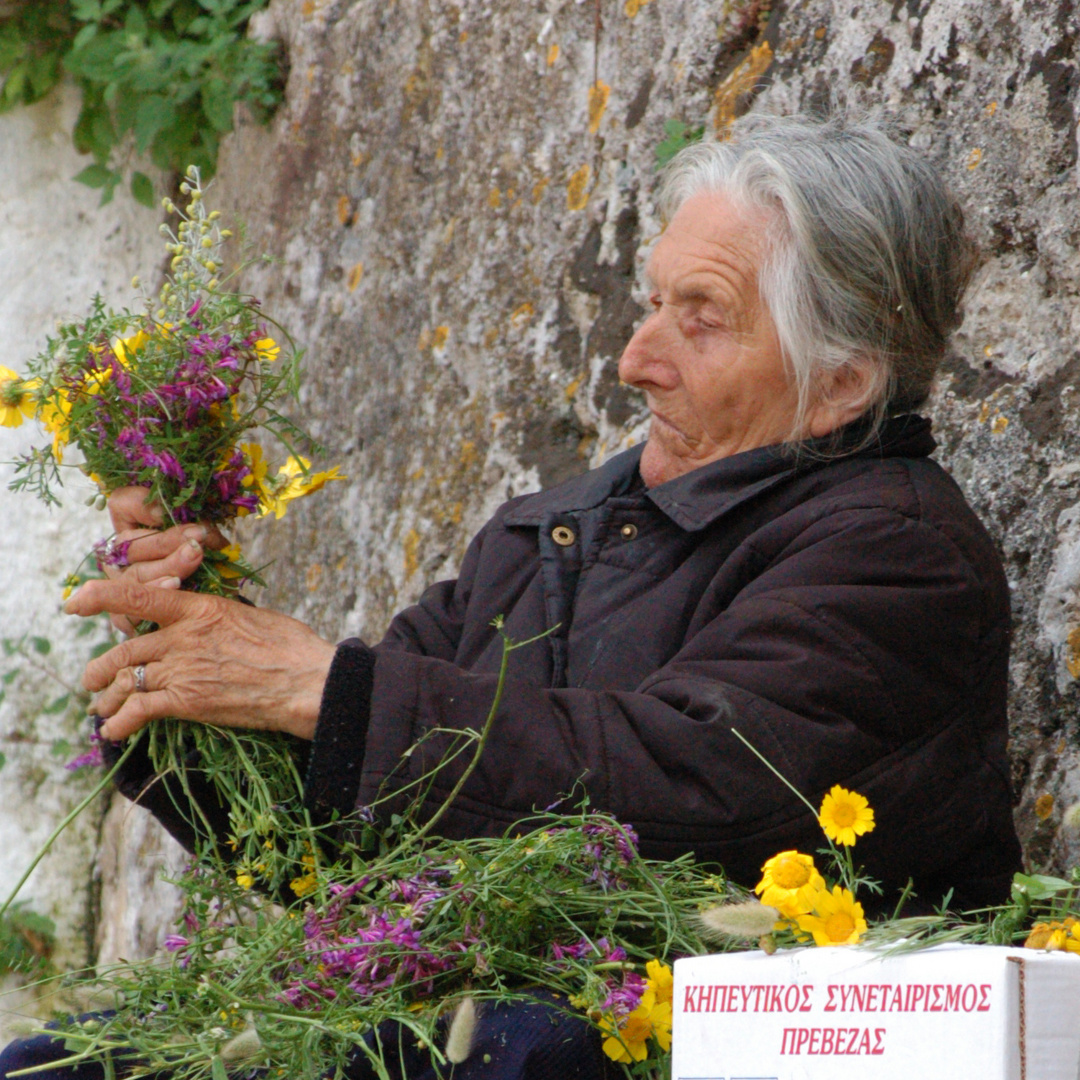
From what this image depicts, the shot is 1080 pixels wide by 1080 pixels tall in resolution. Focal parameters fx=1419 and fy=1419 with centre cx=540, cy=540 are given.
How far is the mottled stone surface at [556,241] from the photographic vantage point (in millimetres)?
2215

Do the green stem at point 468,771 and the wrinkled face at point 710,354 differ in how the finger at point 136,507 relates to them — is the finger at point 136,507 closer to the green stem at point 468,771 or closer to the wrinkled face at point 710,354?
the green stem at point 468,771

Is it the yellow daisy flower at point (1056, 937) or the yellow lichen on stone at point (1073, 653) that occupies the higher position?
the yellow lichen on stone at point (1073, 653)

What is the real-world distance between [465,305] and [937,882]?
185 cm

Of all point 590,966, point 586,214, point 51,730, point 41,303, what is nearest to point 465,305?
point 586,214

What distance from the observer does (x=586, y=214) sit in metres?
3.03

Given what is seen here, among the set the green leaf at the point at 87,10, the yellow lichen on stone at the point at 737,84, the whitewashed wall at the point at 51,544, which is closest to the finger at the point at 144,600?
the yellow lichen on stone at the point at 737,84

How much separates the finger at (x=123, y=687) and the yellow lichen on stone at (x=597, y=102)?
5.65 feet

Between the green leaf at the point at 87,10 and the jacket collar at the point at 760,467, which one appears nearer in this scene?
the jacket collar at the point at 760,467

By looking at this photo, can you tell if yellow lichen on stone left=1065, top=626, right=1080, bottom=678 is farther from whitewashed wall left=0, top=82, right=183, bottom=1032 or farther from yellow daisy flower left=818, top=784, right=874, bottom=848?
whitewashed wall left=0, top=82, right=183, bottom=1032

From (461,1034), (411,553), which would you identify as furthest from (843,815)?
(411,553)

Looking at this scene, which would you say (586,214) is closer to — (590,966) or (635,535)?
(635,535)

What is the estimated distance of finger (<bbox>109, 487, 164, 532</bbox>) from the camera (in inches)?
74.7

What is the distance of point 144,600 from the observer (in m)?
1.84

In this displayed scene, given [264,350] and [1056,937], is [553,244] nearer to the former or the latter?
[264,350]
